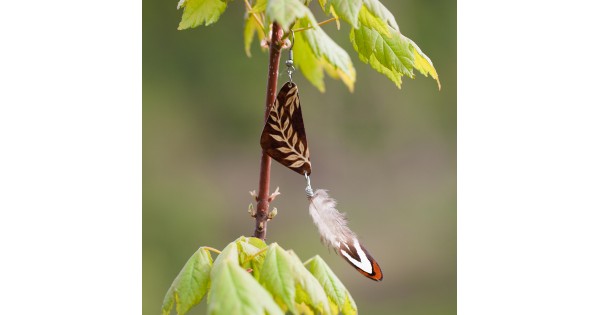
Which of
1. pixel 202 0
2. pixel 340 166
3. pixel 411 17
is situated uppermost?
pixel 411 17

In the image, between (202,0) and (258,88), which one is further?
(258,88)

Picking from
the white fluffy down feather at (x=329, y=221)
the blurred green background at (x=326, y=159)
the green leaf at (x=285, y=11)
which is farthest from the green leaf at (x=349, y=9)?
the blurred green background at (x=326, y=159)

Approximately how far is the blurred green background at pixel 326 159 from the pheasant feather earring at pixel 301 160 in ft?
2.88

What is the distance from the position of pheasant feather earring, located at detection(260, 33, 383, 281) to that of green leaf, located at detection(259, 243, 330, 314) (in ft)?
0.34

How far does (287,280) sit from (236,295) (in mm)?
68

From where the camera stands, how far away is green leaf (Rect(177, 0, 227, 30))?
698 millimetres

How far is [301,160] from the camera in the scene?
0.74 meters

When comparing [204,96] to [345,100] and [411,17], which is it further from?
[411,17]

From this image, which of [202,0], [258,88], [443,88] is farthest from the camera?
[258,88]

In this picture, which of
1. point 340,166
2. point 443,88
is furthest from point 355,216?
point 443,88

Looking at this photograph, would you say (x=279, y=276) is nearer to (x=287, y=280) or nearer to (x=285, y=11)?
(x=287, y=280)

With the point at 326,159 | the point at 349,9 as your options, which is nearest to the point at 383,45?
the point at 349,9

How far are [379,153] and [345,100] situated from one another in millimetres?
170

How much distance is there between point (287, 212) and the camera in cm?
169
